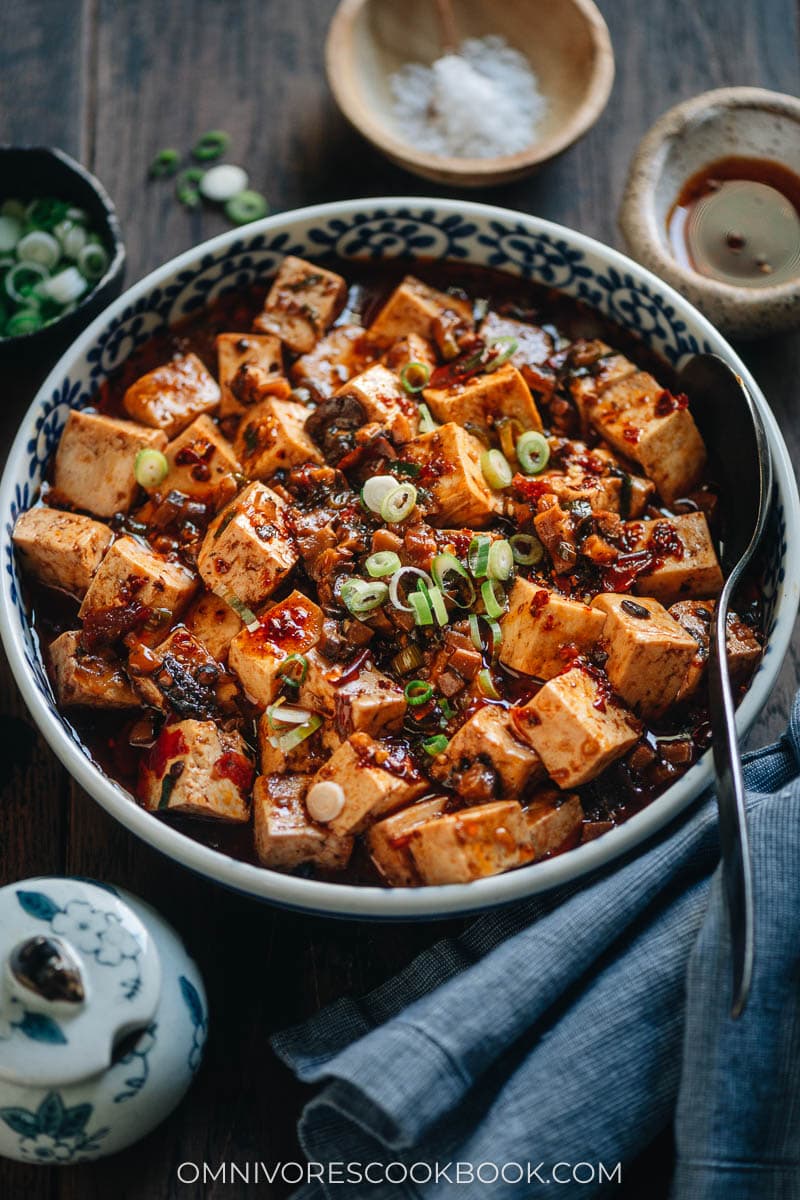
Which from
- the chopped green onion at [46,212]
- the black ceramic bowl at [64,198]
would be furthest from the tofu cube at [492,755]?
the chopped green onion at [46,212]

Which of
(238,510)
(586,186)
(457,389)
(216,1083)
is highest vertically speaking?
(586,186)

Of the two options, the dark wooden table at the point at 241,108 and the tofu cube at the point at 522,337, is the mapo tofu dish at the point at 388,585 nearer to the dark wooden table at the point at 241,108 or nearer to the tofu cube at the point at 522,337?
the tofu cube at the point at 522,337

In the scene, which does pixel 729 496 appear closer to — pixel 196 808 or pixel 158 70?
pixel 196 808

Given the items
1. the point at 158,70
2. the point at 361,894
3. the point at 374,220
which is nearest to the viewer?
the point at 361,894

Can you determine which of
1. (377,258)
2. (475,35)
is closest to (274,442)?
(377,258)

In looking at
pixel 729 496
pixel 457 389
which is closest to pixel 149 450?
pixel 457 389

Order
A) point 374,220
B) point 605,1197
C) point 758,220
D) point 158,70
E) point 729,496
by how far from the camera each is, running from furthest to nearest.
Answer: point 158,70 → point 758,220 → point 374,220 → point 729,496 → point 605,1197

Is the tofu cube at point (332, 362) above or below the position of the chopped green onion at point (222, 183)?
below
